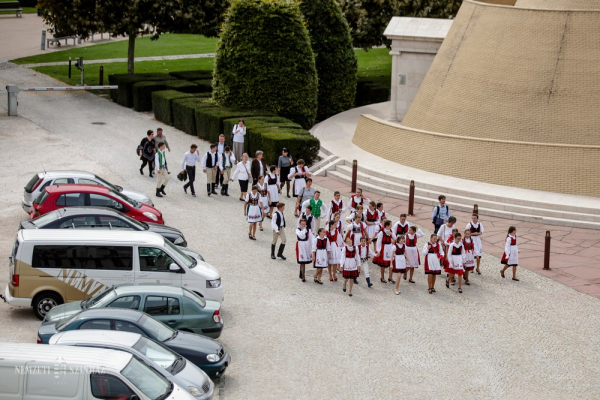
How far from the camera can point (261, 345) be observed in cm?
1605

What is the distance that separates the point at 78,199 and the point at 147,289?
6.17 m

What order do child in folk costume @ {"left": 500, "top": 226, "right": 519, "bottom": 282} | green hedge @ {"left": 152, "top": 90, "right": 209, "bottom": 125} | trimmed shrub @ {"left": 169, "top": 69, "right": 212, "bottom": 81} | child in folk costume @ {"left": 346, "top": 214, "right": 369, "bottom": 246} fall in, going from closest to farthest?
1. child in folk costume @ {"left": 346, "top": 214, "right": 369, "bottom": 246}
2. child in folk costume @ {"left": 500, "top": 226, "right": 519, "bottom": 282}
3. green hedge @ {"left": 152, "top": 90, "right": 209, "bottom": 125}
4. trimmed shrub @ {"left": 169, "top": 69, "right": 212, "bottom": 81}

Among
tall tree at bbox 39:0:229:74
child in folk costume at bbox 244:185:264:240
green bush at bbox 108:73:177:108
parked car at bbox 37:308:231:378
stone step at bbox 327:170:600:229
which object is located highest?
tall tree at bbox 39:0:229:74

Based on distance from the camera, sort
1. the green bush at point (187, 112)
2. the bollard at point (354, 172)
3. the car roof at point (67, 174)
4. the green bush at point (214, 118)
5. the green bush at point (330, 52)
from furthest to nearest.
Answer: the green bush at point (330, 52) → the green bush at point (187, 112) → the green bush at point (214, 118) → the bollard at point (354, 172) → the car roof at point (67, 174)

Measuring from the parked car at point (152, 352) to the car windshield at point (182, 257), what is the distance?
12.5 feet

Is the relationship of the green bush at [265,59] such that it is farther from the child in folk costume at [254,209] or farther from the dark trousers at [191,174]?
the child in folk costume at [254,209]

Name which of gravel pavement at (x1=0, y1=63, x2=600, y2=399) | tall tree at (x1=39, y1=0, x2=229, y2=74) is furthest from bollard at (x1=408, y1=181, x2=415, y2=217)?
tall tree at (x1=39, y1=0, x2=229, y2=74)

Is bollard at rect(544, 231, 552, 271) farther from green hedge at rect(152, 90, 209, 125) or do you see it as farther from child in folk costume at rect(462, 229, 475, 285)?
green hedge at rect(152, 90, 209, 125)

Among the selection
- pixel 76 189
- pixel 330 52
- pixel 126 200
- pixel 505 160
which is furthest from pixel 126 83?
pixel 505 160

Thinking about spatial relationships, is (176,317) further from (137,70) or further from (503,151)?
(137,70)

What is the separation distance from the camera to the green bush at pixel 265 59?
3206 centimetres

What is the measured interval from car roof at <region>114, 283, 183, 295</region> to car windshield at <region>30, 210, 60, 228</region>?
414 centimetres

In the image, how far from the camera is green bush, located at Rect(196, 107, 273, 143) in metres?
30.8

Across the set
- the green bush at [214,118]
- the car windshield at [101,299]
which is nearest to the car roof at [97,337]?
the car windshield at [101,299]
